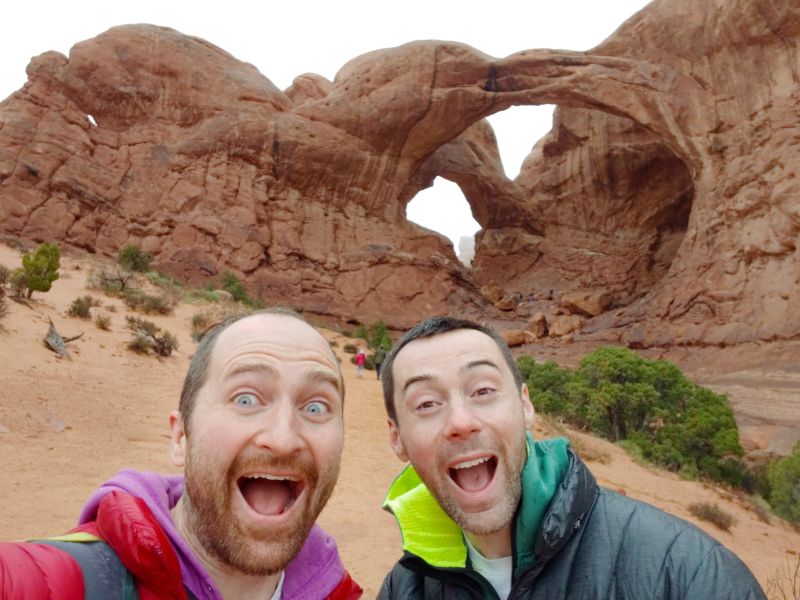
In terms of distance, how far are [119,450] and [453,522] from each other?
18.2 ft

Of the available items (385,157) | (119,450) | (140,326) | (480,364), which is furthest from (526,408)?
(385,157)

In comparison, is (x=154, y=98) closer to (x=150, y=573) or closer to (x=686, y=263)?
(x=686, y=263)

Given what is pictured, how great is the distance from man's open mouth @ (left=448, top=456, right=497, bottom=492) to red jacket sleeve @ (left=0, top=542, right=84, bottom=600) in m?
1.07

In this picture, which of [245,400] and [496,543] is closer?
[245,400]

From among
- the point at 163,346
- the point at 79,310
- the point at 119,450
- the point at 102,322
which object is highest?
the point at 79,310

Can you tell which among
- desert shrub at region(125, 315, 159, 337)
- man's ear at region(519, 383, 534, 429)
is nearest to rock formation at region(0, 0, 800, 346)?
desert shrub at region(125, 315, 159, 337)

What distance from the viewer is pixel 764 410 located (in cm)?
1562

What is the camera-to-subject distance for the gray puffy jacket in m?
1.43

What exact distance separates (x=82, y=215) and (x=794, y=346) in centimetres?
2696

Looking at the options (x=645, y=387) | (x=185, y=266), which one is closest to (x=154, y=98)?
(x=185, y=266)

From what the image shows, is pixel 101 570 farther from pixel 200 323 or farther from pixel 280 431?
pixel 200 323

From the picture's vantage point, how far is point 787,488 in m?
10.2

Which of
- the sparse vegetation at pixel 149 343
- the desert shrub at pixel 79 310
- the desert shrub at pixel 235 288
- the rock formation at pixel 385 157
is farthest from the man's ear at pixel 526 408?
the rock formation at pixel 385 157

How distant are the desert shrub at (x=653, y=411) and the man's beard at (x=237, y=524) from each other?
37.9ft
